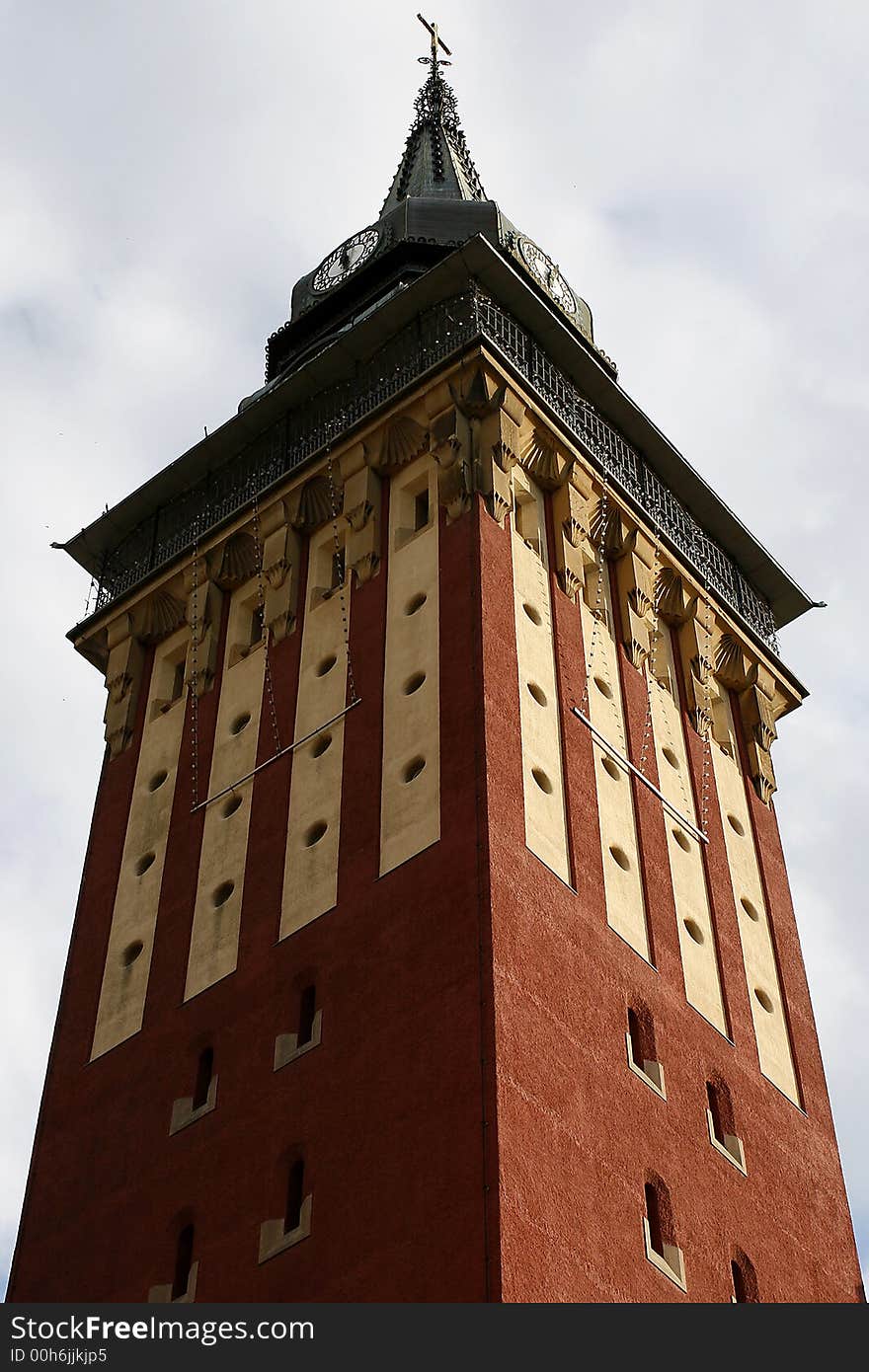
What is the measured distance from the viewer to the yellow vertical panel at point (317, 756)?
30828 mm

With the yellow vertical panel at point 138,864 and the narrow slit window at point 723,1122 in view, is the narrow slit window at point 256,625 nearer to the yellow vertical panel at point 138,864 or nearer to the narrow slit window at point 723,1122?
the yellow vertical panel at point 138,864

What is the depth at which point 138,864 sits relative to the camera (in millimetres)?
34562

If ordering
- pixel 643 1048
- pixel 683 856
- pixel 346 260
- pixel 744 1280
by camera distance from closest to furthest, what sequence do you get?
1. pixel 744 1280
2. pixel 643 1048
3. pixel 683 856
4. pixel 346 260

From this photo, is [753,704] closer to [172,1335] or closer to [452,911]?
[452,911]

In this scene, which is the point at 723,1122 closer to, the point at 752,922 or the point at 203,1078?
the point at 752,922

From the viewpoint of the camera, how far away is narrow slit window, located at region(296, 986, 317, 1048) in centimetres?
2922

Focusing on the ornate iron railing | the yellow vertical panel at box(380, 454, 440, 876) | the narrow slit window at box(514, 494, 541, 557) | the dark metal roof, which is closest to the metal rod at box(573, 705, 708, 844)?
the yellow vertical panel at box(380, 454, 440, 876)

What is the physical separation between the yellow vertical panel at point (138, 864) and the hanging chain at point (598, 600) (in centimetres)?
637

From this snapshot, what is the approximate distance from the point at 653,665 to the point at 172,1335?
16.8 m

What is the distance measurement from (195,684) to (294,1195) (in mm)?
10945

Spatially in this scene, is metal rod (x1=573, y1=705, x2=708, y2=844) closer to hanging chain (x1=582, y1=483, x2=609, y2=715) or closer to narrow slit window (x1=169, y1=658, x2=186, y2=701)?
hanging chain (x1=582, y1=483, x2=609, y2=715)

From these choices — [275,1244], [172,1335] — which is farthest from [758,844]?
[172,1335]

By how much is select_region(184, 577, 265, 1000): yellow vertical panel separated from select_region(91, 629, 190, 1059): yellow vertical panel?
92cm

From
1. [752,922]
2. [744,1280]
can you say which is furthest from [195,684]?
[744,1280]
